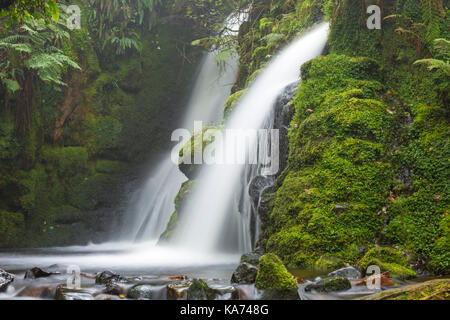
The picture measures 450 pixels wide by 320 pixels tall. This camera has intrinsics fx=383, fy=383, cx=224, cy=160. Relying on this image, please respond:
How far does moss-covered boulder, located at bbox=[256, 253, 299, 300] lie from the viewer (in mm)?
3503

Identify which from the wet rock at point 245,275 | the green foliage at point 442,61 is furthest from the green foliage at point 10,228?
the green foliage at point 442,61

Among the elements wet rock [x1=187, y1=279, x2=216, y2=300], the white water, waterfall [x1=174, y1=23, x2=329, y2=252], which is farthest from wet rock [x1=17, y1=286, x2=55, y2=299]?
waterfall [x1=174, y1=23, x2=329, y2=252]

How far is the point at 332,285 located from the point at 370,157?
7.80 feet

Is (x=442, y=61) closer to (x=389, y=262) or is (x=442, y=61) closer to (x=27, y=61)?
(x=389, y=262)

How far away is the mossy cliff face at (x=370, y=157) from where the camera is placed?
4734 millimetres

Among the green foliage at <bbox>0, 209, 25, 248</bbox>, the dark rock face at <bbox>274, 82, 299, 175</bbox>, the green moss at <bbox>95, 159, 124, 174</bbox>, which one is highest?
the dark rock face at <bbox>274, 82, 299, 175</bbox>

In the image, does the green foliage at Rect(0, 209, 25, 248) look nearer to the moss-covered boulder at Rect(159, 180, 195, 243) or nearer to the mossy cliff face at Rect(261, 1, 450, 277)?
the moss-covered boulder at Rect(159, 180, 195, 243)

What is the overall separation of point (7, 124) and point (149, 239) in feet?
17.0

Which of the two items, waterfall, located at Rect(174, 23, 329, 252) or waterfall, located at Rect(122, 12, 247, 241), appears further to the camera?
waterfall, located at Rect(122, 12, 247, 241)

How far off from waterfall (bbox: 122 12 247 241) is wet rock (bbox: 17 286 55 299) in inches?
260

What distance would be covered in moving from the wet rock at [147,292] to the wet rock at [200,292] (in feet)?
1.28

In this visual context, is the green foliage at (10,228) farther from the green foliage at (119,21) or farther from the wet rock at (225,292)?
the wet rock at (225,292)

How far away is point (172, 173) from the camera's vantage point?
12.4 m
